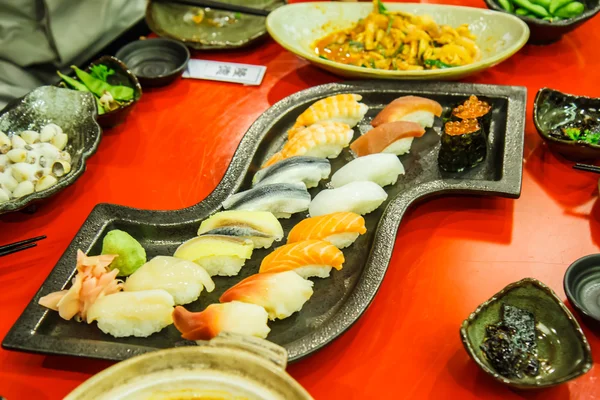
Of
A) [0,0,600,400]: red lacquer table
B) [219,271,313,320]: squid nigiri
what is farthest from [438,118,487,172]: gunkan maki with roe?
[219,271,313,320]: squid nigiri

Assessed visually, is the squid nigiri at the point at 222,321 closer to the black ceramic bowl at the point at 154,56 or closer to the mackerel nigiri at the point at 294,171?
the mackerel nigiri at the point at 294,171

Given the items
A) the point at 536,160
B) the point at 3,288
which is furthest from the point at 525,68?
the point at 3,288

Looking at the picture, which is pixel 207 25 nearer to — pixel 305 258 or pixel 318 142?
pixel 318 142

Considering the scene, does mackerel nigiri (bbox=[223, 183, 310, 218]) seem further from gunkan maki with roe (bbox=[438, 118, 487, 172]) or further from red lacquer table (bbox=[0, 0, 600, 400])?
gunkan maki with roe (bbox=[438, 118, 487, 172])

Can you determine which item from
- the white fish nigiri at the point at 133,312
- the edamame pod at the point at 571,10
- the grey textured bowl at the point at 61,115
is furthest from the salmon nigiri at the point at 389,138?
the edamame pod at the point at 571,10

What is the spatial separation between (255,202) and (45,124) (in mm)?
1273

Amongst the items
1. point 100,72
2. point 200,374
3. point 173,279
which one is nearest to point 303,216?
point 173,279

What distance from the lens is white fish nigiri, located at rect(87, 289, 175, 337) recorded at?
5.83ft

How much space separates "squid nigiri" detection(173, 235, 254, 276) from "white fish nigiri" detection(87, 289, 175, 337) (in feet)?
0.70

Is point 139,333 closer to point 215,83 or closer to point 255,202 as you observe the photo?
point 255,202

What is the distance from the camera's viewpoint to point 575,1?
10.8 ft

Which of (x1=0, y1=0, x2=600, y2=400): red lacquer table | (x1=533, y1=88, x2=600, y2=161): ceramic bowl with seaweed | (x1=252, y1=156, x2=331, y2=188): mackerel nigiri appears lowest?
(x1=0, y1=0, x2=600, y2=400): red lacquer table

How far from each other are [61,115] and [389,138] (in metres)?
1.67

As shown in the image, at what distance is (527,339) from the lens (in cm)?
169
